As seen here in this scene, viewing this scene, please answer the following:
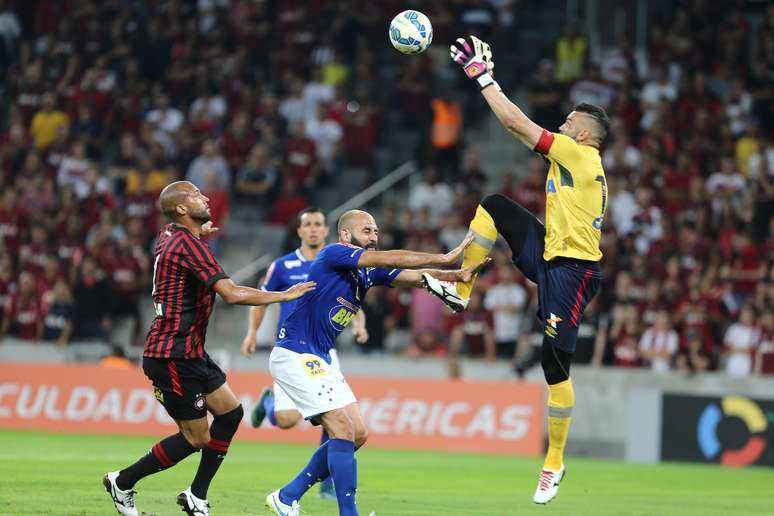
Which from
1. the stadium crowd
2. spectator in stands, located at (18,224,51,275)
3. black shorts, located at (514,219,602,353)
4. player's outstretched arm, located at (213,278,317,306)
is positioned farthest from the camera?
spectator in stands, located at (18,224,51,275)

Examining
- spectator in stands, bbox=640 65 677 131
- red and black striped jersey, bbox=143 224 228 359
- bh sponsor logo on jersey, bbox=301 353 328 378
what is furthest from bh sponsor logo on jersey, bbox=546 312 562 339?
spectator in stands, bbox=640 65 677 131

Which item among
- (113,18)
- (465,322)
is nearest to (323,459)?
(465,322)

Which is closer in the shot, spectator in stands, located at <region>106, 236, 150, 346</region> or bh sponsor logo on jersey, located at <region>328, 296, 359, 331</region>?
bh sponsor logo on jersey, located at <region>328, 296, 359, 331</region>

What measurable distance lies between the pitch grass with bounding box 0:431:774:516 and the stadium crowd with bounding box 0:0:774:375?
2.98 m

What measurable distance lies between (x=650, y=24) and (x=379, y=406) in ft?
36.8

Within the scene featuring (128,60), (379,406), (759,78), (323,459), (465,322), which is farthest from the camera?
(128,60)

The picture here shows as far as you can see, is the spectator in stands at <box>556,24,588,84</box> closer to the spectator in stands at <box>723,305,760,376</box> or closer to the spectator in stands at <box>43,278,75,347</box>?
the spectator in stands at <box>723,305,760,376</box>

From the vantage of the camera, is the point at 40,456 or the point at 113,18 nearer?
the point at 40,456

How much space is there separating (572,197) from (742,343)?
426 inches

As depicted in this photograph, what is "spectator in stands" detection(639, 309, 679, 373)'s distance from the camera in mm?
21172

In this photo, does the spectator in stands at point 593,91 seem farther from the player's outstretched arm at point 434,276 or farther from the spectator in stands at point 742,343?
the player's outstretched arm at point 434,276

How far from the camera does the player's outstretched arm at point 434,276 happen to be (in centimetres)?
1072

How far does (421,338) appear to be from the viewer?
22797mm

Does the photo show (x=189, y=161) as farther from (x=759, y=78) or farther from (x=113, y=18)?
(x=759, y=78)
